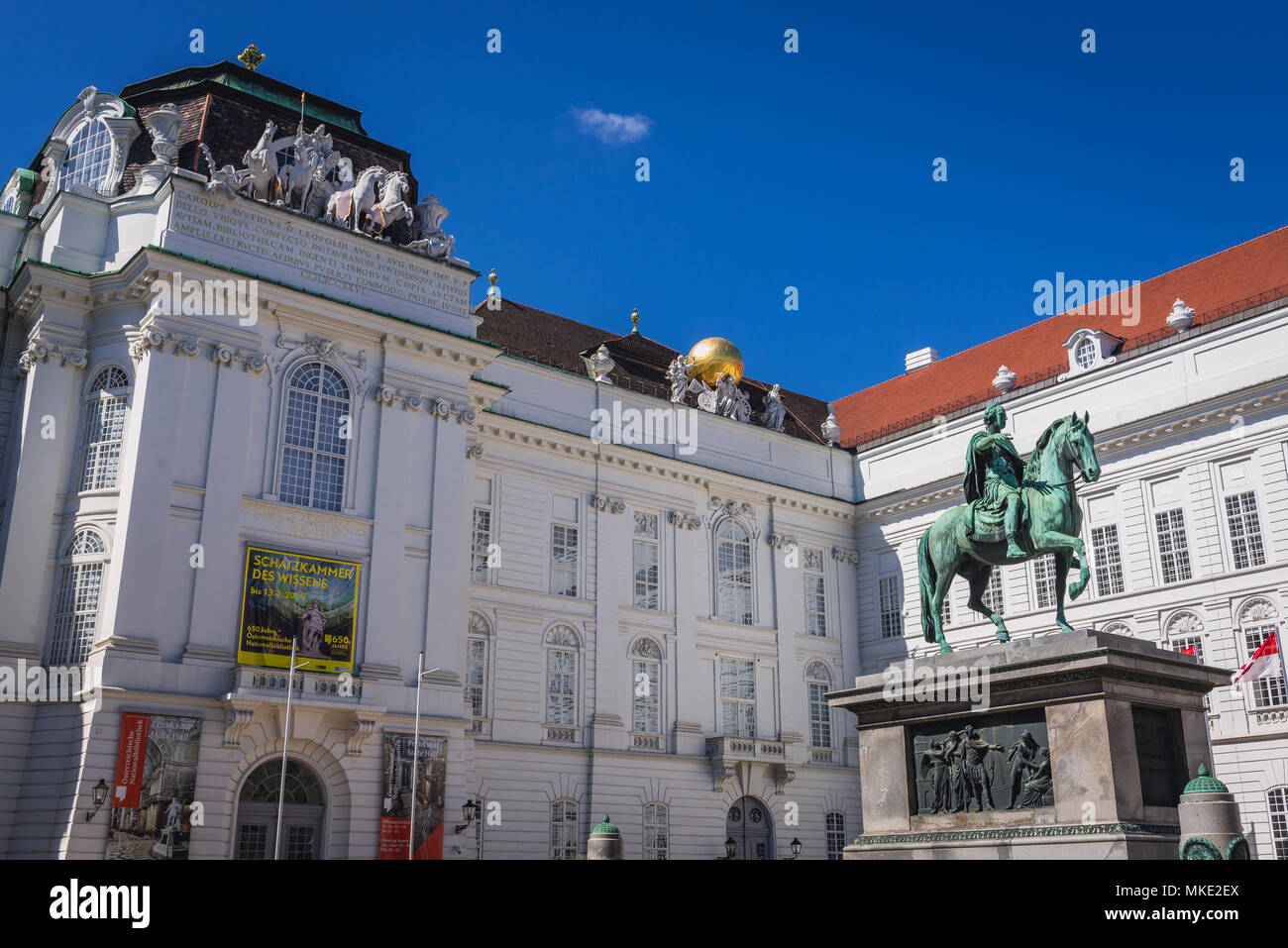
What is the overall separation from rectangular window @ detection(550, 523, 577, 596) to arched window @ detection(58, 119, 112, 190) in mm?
15380

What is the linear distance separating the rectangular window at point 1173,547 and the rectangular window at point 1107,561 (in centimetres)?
127

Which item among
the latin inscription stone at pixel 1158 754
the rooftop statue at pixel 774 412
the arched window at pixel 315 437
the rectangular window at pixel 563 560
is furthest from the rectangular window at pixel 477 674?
the latin inscription stone at pixel 1158 754

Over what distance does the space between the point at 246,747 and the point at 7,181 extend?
1767 cm

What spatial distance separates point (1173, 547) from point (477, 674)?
1968 cm

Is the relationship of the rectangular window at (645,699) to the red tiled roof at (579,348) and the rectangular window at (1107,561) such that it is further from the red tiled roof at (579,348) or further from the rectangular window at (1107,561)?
the rectangular window at (1107,561)

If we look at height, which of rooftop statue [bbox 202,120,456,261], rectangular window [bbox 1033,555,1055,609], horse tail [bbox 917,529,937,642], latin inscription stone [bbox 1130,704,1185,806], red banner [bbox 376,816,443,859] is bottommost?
red banner [bbox 376,816,443,859]

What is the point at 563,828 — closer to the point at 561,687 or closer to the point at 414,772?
the point at 561,687

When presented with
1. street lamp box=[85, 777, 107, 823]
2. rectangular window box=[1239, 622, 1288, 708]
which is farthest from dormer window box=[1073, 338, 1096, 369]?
street lamp box=[85, 777, 107, 823]

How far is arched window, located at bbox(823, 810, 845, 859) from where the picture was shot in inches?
1483

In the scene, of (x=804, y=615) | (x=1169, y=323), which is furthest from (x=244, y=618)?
(x=1169, y=323)

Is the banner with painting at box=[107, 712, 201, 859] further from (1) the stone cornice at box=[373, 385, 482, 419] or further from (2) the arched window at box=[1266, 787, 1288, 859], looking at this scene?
(2) the arched window at box=[1266, 787, 1288, 859]

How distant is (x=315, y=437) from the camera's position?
2834cm

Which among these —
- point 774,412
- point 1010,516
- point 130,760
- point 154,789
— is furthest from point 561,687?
point 1010,516
